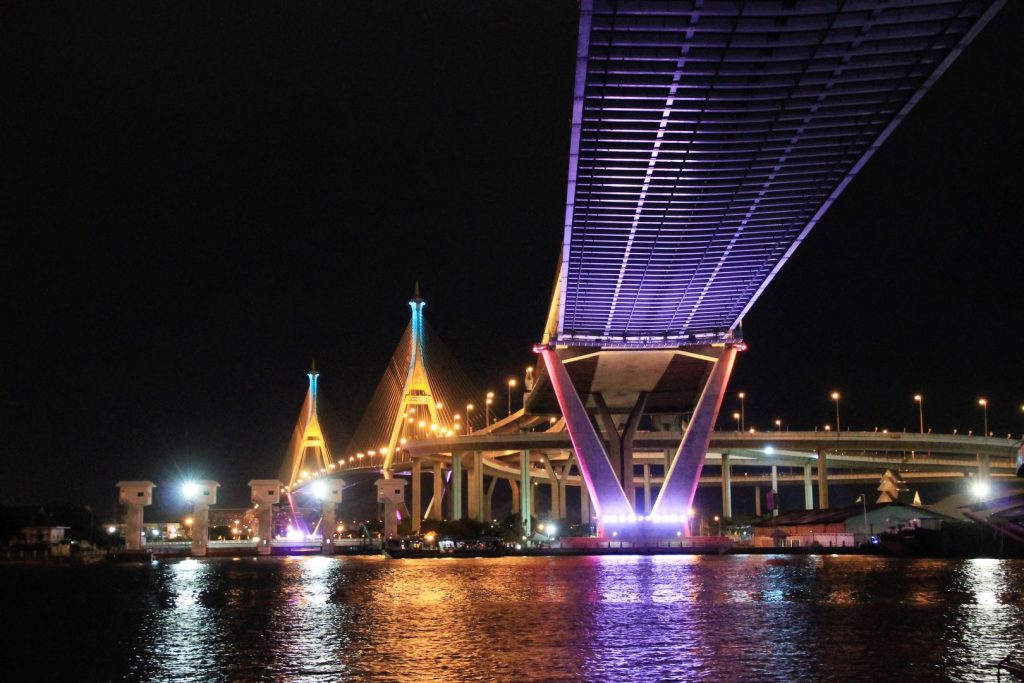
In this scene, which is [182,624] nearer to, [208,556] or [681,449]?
[681,449]

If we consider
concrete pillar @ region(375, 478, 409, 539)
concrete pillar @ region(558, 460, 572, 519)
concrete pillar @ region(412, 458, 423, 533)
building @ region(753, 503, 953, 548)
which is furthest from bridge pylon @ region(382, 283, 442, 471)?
building @ region(753, 503, 953, 548)

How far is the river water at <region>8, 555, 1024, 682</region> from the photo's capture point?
18.0m

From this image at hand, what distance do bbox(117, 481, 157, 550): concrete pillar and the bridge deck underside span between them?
124ft

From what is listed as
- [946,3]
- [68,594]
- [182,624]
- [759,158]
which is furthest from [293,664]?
[759,158]

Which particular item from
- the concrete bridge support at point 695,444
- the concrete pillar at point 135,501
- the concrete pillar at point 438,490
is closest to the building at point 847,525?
the concrete bridge support at point 695,444

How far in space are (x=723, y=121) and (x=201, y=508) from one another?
57.7m

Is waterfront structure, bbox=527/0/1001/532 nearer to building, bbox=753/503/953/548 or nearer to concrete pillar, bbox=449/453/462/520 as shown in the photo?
building, bbox=753/503/953/548

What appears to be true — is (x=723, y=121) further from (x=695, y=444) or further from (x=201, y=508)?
(x=201, y=508)

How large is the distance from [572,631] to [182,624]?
10.3 metres

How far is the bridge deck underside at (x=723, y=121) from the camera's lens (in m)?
35.8

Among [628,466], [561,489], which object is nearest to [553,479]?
[561,489]

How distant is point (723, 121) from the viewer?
43.0 metres

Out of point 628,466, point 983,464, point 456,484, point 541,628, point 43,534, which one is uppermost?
point 983,464

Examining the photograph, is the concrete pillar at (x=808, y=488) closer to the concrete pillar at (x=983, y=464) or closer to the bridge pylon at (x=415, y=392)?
the concrete pillar at (x=983, y=464)
